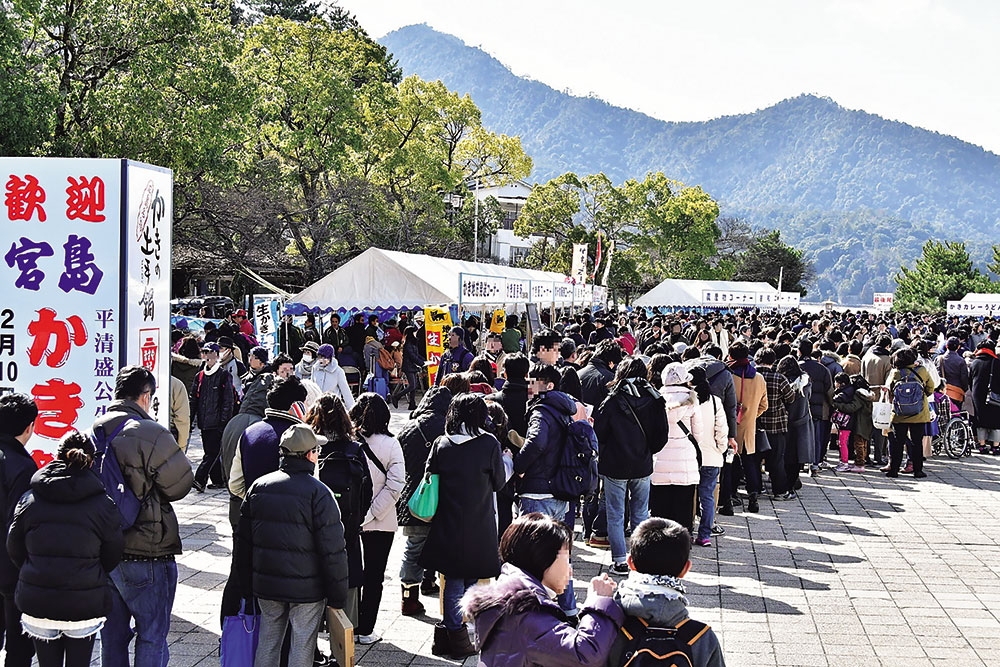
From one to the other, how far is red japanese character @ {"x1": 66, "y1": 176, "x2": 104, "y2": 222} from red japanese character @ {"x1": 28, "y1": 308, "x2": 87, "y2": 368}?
60 cm

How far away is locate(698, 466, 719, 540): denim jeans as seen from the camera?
8.06 meters

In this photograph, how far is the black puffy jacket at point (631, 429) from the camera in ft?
23.1

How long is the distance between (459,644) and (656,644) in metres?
2.62

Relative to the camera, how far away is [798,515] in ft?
30.8

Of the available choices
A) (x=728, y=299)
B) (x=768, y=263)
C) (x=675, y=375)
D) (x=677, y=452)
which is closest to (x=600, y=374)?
(x=675, y=375)

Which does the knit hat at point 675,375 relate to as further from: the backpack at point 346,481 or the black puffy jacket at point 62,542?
the black puffy jacket at point 62,542

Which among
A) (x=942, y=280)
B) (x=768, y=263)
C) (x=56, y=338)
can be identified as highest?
(x=768, y=263)

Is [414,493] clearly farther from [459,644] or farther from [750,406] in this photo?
[750,406]

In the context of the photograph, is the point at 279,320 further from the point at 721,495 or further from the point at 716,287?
the point at 716,287

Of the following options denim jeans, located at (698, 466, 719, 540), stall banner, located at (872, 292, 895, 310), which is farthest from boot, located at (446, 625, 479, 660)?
stall banner, located at (872, 292, 895, 310)

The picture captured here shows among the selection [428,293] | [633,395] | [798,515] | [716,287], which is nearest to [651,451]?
[633,395]

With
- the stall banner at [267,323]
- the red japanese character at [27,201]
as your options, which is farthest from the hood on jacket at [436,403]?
the stall banner at [267,323]

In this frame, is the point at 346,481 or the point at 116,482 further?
the point at 346,481

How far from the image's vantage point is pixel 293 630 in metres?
4.37
